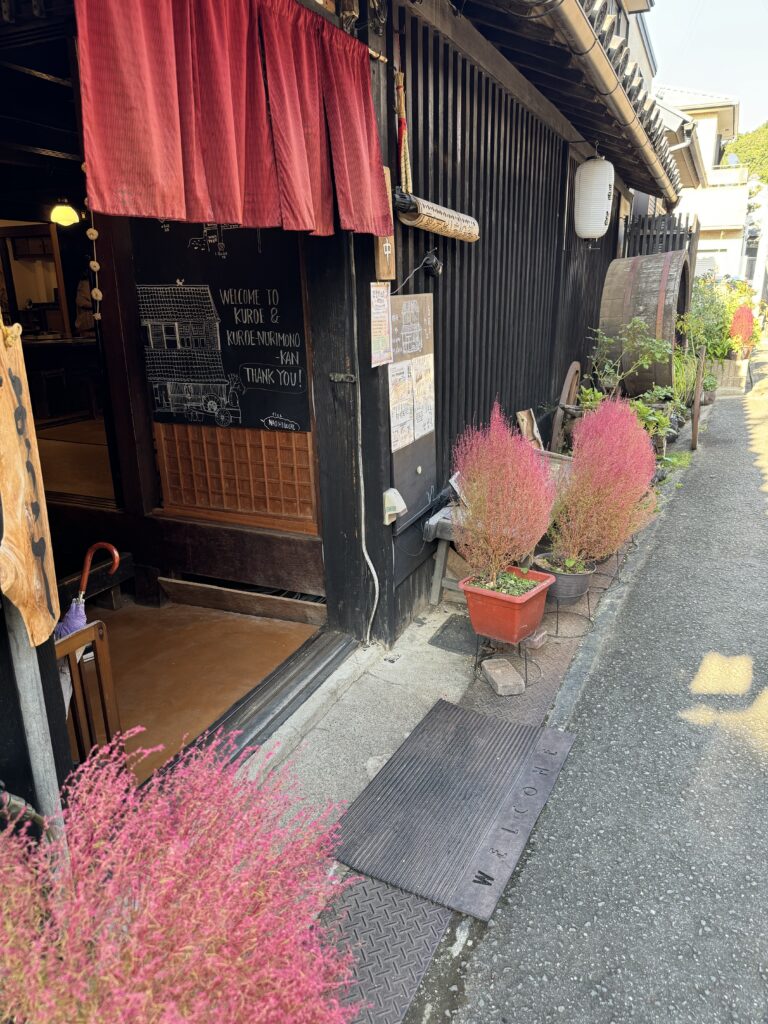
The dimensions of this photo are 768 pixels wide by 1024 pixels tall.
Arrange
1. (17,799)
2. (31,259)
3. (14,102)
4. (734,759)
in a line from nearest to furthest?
(17,799), (734,759), (14,102), (31,259)

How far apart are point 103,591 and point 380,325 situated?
9.02 ft

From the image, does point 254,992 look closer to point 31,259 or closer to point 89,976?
point 89,976

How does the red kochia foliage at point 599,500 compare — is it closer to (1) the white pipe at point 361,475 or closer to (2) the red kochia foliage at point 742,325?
(1) the white pipe at point 361,475

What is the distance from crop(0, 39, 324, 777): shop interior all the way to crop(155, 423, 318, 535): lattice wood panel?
0.59ft

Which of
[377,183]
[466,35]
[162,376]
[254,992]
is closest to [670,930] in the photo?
[254,992]

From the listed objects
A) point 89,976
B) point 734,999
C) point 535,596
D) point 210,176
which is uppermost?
point 210,176

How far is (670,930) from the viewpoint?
2.81 meters

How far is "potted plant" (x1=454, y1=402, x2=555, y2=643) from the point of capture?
449cm

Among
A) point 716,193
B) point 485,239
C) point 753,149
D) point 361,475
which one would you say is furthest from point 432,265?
point 753,149

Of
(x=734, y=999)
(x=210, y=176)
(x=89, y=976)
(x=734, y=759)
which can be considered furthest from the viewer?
(x=734, y=759)

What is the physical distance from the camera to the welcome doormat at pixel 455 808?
3061 mm

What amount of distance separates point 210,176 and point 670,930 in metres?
3.57

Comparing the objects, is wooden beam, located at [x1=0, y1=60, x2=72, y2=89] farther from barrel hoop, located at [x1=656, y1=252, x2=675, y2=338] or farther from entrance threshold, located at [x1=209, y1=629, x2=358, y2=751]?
barrel hoop, located at [x1=656, y1=252, x2=675, y2=338]

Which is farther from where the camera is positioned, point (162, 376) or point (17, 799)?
point (162, 376)
